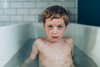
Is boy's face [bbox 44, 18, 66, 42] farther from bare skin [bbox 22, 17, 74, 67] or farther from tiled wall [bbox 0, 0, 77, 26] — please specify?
tiled wall [bbox 0, 0, 77, 26]

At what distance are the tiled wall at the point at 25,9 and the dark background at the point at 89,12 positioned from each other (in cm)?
11

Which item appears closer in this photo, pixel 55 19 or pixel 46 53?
pixel 55 19

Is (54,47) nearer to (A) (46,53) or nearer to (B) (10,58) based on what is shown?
(A) (46,53)

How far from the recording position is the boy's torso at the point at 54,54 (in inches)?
53.3

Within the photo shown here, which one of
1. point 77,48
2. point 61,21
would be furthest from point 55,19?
point 77,48

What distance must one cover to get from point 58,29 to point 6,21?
4.21 ft

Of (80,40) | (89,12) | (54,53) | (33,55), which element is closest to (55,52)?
(54,53)

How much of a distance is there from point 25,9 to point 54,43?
1.13m

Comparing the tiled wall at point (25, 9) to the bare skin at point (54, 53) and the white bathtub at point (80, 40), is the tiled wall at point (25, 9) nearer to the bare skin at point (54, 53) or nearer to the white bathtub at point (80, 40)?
the white bathtub at point (80, 40)

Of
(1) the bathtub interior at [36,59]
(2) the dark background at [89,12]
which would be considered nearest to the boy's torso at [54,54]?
(1) the bathtub interior at [36,59]

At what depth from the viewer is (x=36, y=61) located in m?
1.46

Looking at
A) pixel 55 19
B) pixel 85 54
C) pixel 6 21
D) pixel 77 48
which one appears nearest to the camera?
pixel 55 19

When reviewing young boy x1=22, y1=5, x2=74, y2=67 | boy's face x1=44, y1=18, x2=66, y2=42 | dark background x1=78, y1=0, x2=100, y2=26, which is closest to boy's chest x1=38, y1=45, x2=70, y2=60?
young boy x1=22, y1=5, x2=74, y2=67

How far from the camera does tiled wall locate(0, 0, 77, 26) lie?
242 cm
